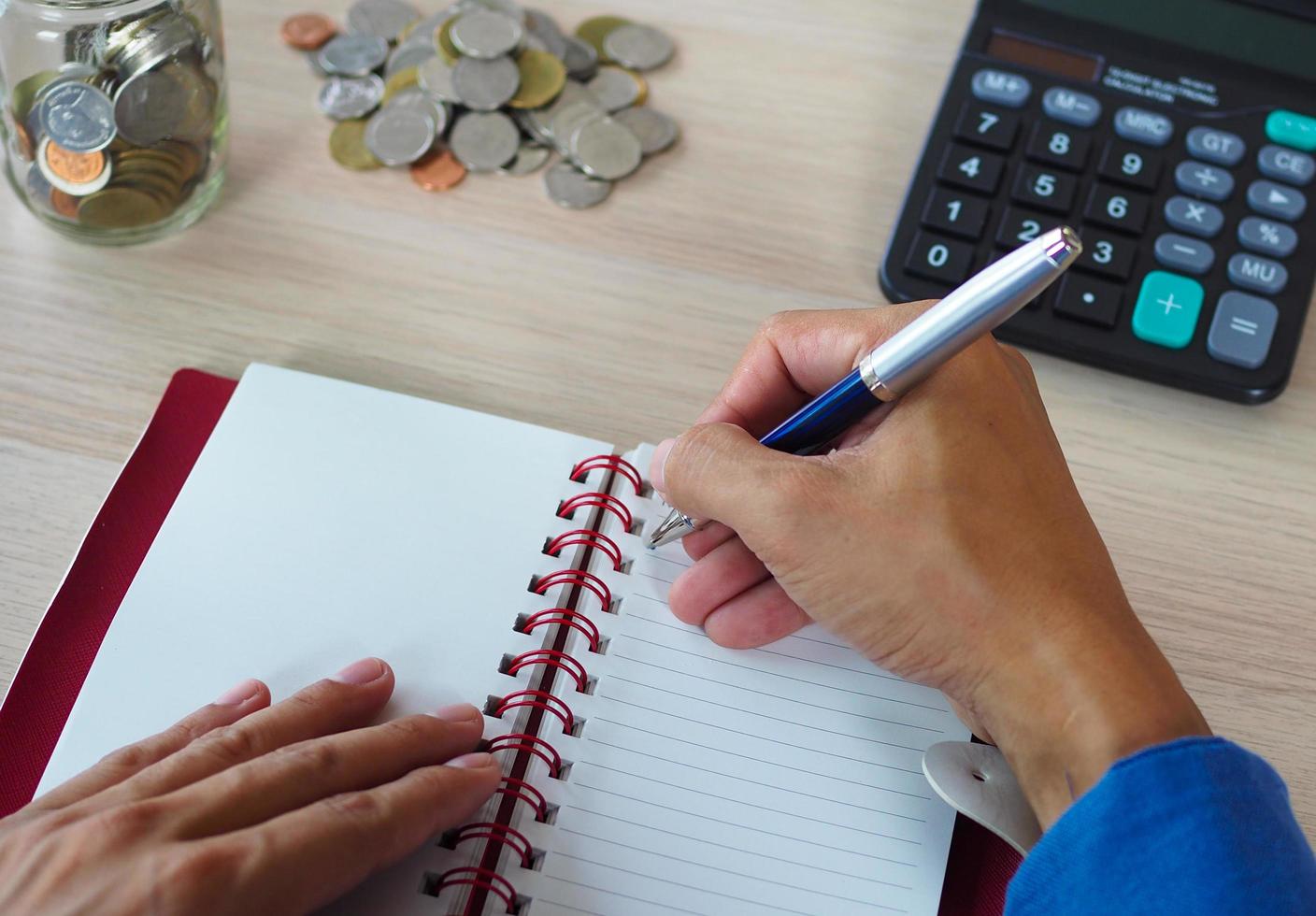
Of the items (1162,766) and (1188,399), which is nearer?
(1162,766)

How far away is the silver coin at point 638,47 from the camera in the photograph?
0.87 m

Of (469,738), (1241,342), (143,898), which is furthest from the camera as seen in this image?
(1241,342)

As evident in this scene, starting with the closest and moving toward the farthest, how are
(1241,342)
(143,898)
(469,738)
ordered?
(143,898), (469,738), (1241,342)

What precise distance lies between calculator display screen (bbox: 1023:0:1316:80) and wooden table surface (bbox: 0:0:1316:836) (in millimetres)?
152

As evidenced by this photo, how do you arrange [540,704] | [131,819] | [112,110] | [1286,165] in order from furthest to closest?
[1286,165]
[112,110]
[540,704]
[131,819]

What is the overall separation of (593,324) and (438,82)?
0.21m

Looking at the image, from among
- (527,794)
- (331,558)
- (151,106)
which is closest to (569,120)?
(151,106)

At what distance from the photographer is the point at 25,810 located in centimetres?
48

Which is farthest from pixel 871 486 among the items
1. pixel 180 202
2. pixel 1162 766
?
pixel 180 202

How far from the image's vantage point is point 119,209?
723mm

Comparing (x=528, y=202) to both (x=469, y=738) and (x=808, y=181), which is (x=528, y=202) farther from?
(x=469, y=738)

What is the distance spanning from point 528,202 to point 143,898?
50cm

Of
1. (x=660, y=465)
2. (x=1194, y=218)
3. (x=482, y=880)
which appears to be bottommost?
(x=482, y=880)

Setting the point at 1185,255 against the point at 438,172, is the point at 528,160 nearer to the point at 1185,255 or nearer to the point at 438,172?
the point at 438,172
